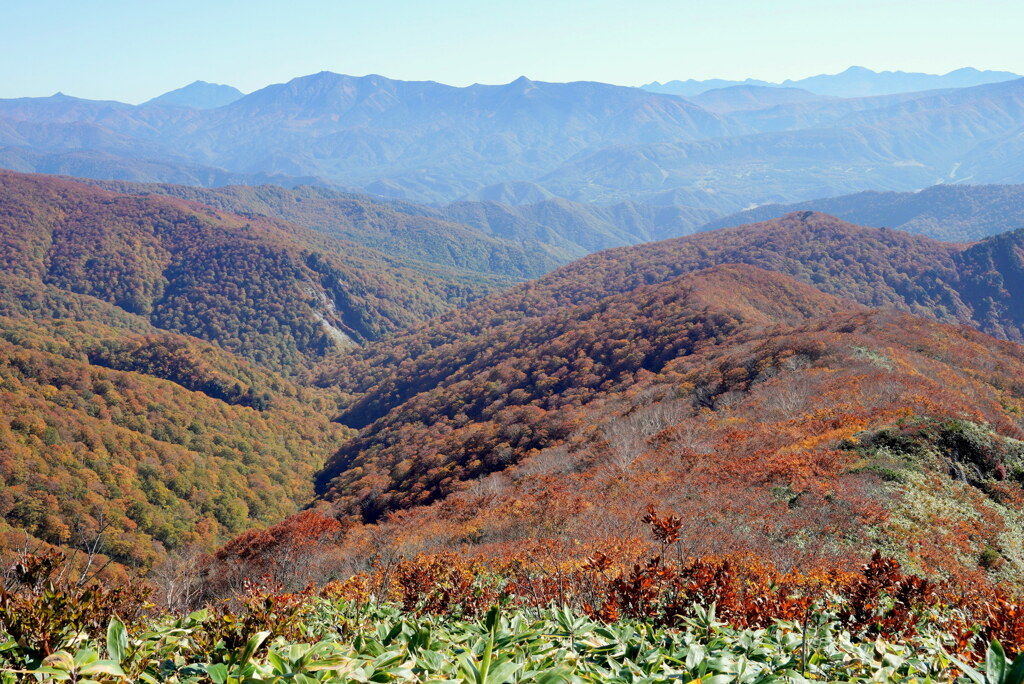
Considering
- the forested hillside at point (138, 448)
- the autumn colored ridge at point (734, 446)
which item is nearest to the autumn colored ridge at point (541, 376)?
the autumn colored ridge at point (734, 446)

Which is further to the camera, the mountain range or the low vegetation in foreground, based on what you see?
the mountain range

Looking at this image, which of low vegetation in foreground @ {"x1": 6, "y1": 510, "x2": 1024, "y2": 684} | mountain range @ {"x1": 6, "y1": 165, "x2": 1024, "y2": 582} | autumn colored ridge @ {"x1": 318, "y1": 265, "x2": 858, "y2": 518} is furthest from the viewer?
autumn colored ridge @ {"x1": 318, "y1": 265, "x2": 858, "y2": 518}

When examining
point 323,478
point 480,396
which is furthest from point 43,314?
point 480,396

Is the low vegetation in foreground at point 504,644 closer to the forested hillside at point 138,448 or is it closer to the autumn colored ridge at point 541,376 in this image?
the autumn colored ridge at point 541,376

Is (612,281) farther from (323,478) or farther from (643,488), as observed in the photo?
(643,488)

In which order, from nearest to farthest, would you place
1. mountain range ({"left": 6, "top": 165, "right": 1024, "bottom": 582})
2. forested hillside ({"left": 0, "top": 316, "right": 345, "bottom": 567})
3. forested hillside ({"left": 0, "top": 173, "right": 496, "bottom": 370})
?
1. mountain range ({"left": 6, "top": 165, "right": 1024, "bottom": 582})
2. forested hillside ({"left": 0, "top": 316, "right": 345, "bottom": 567})
3. forested hillside ({"left": 0, "top": 173, "right": 496, "bottom": 370})

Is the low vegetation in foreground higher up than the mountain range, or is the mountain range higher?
the low vegetation in foreground

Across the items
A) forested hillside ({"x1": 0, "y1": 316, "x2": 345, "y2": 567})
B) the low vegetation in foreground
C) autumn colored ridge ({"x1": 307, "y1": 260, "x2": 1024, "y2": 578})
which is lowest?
forested hillside ({"x1": 0, "y1": 316, "x2": 345, "y2": 567})

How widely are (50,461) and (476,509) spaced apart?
46958mm

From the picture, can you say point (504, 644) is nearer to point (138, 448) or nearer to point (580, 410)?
point (580, 410)

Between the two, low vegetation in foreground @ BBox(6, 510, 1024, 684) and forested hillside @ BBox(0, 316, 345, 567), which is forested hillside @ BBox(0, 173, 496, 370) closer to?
forested hillside @ BBox(0, 316, 345, 567)

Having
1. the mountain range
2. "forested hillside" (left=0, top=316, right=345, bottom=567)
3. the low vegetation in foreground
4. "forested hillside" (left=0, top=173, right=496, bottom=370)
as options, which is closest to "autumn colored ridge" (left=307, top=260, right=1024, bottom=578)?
the mountain range

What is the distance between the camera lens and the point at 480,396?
69.9 m

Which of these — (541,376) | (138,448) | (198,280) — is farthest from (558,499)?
(198,280)
